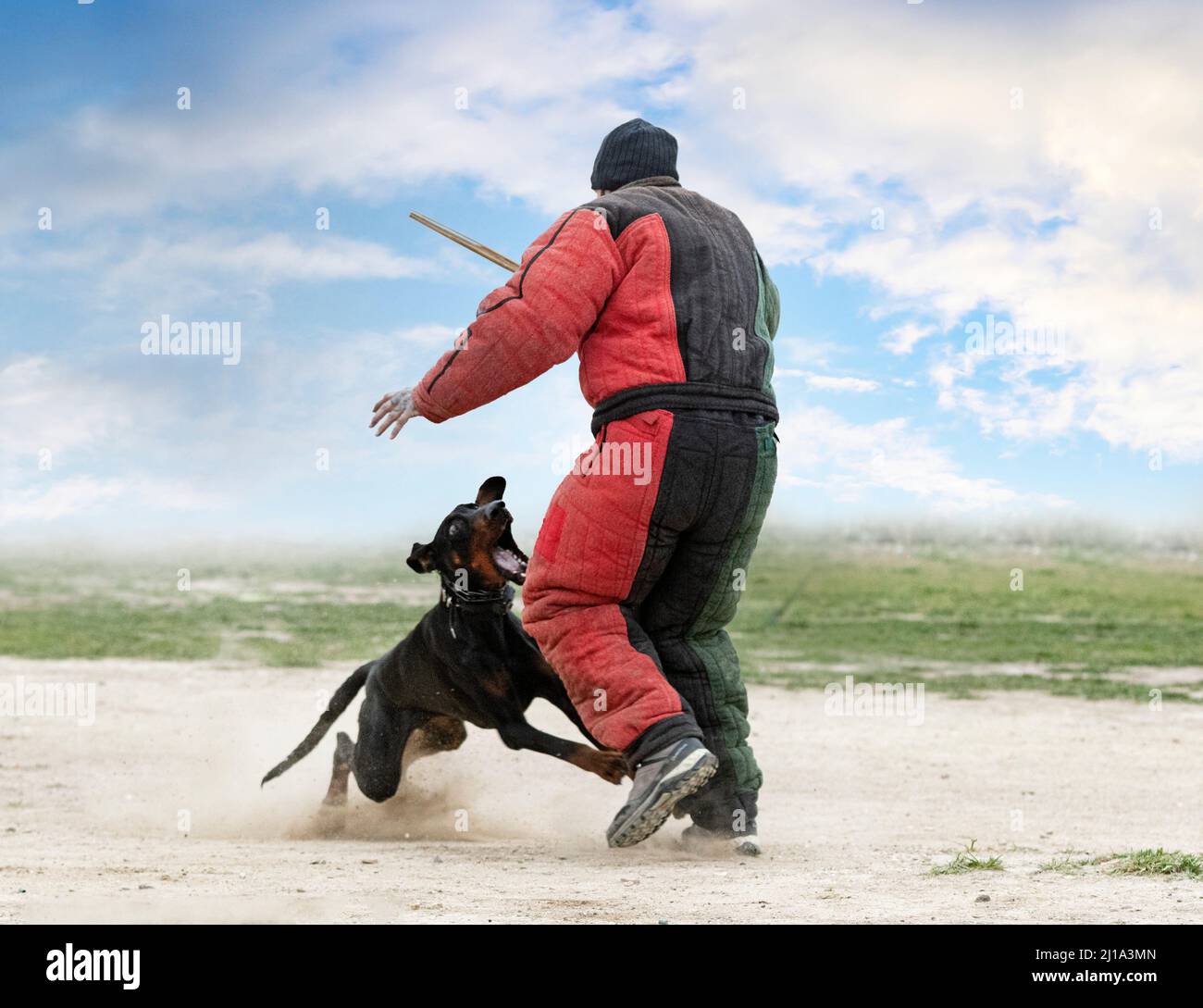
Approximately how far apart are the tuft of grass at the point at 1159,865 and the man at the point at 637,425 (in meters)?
1.25

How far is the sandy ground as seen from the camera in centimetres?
365

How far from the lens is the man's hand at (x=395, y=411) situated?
448cm

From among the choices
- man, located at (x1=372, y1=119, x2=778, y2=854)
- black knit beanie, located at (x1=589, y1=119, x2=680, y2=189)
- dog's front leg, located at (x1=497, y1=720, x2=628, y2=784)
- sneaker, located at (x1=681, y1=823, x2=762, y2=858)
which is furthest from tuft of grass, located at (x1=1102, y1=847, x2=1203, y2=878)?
black knit beanie, located at (x1=589, y1=119, x2=680, y2=189)

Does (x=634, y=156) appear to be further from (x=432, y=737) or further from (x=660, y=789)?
(x=432, y=737)

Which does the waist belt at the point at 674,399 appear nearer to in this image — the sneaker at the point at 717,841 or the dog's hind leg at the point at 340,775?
the sneaker at the point at 717,841

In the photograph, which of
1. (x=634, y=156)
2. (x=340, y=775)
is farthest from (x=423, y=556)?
(x=634, y=156)

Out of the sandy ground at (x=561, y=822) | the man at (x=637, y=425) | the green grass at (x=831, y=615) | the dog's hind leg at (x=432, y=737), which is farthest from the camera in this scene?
the green grass at (x=831, y=615)

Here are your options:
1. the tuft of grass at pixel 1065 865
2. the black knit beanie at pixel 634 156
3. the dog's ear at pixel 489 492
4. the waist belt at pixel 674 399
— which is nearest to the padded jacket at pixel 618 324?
the waist belt at pixel 674 399

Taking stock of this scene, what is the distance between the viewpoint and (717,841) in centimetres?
485

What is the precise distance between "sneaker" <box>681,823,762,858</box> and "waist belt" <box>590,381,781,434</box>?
57.4 inches

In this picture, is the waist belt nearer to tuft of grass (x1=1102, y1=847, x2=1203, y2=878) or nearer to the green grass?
tuft of grass (x1=1102, y1=847, x2=1203, y2=878)

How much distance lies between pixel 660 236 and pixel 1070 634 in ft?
44.2

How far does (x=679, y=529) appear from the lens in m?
4.45
